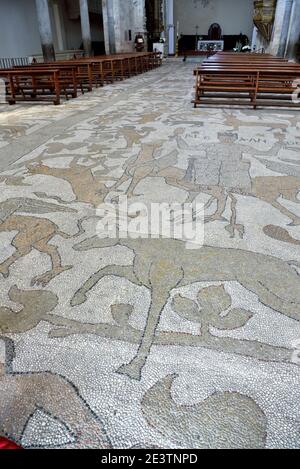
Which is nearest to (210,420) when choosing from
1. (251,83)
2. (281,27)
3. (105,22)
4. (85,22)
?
(251,83)

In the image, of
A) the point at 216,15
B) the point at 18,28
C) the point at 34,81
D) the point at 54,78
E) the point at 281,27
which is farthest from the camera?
the point at 216,15

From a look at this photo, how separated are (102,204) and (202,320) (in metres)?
1.29

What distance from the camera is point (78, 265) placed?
174 centimetres

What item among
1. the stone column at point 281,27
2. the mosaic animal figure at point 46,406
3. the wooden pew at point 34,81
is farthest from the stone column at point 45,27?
the mosaic animal figure at point 46,406

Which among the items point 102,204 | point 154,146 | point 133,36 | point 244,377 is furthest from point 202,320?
point 133,36

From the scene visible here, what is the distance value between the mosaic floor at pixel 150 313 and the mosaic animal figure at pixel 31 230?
0.01 meters

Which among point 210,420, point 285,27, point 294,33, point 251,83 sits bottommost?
point 210,420

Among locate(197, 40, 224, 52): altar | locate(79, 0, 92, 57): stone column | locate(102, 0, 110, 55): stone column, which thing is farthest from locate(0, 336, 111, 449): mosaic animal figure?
locate(197, 40, 224, 52): altar

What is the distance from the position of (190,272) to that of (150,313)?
36 centimetres

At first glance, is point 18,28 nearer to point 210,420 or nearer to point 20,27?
point 20,27

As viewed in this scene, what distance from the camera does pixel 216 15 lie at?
82.6 ft

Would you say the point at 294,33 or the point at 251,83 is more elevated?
the point at 294,33

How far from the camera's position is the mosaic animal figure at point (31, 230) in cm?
172
